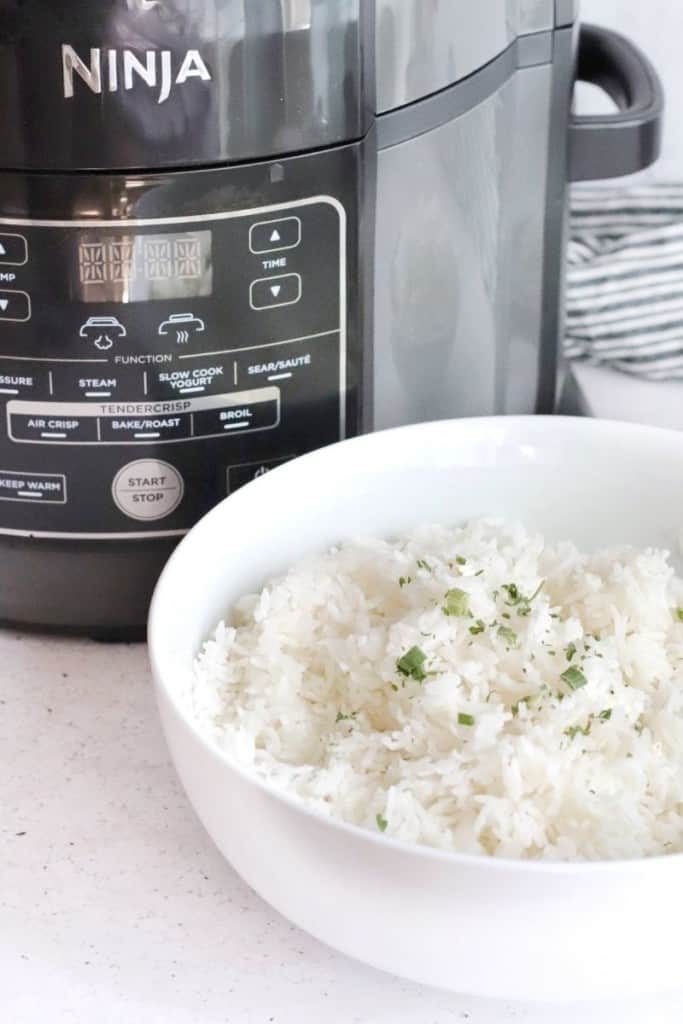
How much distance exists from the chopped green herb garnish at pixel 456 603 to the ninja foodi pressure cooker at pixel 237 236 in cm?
12

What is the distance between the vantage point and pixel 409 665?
2.06 feet

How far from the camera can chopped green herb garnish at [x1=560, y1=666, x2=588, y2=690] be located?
0.61m

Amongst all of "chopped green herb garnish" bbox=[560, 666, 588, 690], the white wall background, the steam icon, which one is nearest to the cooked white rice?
"chopped green herb garnish" bbox=[560, 666, 588, 690]

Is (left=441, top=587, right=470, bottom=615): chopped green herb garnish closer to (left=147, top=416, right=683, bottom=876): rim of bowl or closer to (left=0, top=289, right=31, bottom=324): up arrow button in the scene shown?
(left=147, top=416, right=683, bottom=876): rim of bowl

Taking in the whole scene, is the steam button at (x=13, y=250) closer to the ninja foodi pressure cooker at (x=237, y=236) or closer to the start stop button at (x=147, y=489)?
the ninja foodi pressure cooker at (x=237, y=236)

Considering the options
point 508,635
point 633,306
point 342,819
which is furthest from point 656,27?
point 342,819

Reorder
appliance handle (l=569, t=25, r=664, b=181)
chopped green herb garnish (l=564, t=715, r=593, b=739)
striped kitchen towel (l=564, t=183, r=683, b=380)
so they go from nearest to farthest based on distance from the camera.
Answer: chopped green herb garnish (l=564, t=715, r=593, b=739)
appliance handle (l=569, t=25, r=664, b=181)
striped kitchen towel (l=564, t=183, r=683, b=380)

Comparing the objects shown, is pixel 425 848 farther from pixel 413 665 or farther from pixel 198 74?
pixel 198 74

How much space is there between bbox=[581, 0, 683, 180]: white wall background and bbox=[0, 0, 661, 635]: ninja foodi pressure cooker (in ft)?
1.04

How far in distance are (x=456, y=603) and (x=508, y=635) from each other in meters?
0.03

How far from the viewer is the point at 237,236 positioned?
2.27 ft

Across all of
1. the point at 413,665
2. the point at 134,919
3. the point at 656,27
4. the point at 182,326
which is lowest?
the point at 134,919

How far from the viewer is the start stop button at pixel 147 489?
2.42 feet

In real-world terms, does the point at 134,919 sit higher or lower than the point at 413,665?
lower
